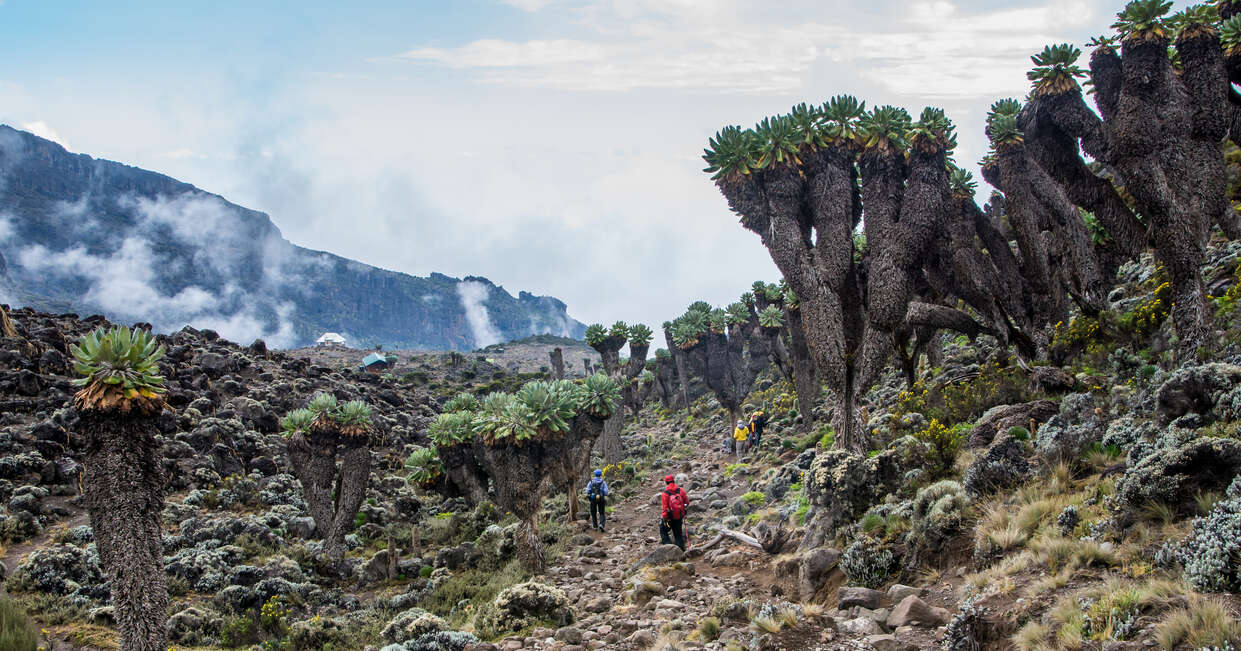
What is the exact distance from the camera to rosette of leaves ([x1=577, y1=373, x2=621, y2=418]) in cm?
2011

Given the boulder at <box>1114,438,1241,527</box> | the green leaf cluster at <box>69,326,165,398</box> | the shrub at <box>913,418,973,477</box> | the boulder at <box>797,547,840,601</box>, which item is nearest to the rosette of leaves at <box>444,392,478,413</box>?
the green leaf cluster at <box>69,326,165,398</box>

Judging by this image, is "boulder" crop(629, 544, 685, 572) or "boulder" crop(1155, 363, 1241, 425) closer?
"boulder" crop(1155, 363, 1241, 425)

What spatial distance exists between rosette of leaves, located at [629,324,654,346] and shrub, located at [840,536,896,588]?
110 ft

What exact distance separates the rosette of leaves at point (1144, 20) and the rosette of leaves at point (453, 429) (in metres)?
21.1

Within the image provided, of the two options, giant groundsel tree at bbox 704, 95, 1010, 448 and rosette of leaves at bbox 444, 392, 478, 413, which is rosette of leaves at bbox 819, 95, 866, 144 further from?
rosette of leaves at bbox 444, 392, 478, 413

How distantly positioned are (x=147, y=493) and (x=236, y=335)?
18083cm

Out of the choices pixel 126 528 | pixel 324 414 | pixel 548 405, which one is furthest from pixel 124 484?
pixel 548 405

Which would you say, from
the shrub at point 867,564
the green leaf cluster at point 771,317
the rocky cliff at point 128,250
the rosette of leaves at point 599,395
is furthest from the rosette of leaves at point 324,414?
the rocky cliff at point 128,250

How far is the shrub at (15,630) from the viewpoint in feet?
34.3

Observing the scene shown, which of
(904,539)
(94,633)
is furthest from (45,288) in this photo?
(904,539)

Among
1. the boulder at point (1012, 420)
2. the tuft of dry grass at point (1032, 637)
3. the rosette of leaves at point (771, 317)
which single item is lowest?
the tuft of dry grass at point (1032, 637)

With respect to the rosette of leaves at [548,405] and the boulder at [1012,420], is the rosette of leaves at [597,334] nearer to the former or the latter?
the rosette of leaves at [548,405]

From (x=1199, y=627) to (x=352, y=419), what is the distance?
19.7 metres

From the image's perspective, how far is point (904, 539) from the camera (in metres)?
9.67
